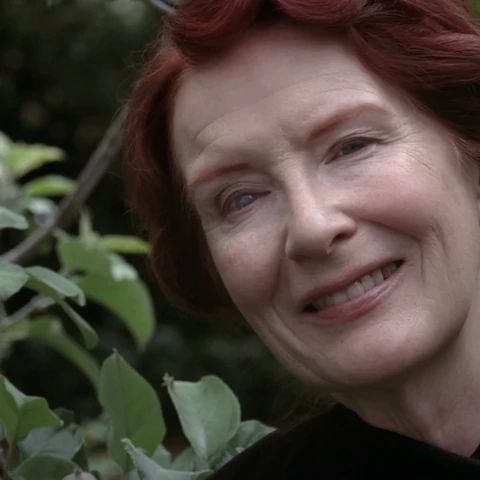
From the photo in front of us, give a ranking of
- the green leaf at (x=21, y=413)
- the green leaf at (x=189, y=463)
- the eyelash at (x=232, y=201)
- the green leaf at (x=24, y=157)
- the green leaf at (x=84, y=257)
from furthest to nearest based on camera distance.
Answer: the green leaf at (x=24, y=157) < the green leaf at (x=84, y=257) < the green leaf at (x=189, y=463) < the green leaf at (x=21, y=413) < the eyelash at (x=232, y=201)

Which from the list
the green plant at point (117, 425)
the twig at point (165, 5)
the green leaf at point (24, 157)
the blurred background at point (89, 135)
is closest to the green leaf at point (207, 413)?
the green plant at point (117, 425)

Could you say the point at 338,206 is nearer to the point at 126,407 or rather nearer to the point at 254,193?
the point at 254,193

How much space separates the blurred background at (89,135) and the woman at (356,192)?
4.56m

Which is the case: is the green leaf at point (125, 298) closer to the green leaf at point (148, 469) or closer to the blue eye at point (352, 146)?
the green leaf at point (148, 469)

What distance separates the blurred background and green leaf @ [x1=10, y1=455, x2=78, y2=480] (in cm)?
442

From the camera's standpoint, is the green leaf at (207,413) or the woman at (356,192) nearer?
the woman at (356,192)

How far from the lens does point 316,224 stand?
1337 mm

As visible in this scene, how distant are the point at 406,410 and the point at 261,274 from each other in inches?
8.6

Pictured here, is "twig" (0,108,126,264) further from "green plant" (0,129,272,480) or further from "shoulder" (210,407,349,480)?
"shoulder" (210,407,349,480)

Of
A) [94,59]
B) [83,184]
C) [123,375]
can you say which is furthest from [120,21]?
[123,375]

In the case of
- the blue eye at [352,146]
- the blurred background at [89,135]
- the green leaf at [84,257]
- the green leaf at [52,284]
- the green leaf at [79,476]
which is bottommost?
the blurred background at [89,135]

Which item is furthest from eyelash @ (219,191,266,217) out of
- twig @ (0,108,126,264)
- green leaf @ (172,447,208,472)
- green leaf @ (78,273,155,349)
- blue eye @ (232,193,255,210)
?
green leaf @ (78,273,155,349)

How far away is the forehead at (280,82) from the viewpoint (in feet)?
4.54

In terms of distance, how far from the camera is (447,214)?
138 centimetres
